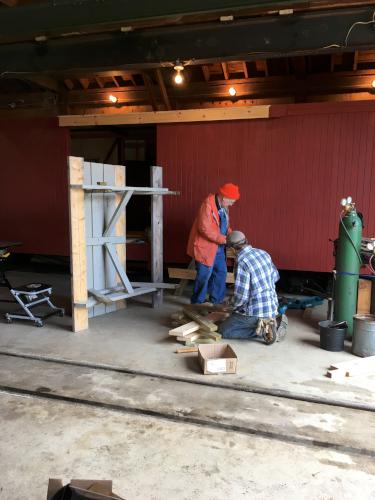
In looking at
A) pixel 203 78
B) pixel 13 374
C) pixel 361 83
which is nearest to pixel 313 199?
pixel 361 83

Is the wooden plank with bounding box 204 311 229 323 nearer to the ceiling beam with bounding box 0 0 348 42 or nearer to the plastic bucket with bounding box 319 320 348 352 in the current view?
the plastic bucket with bounding box 319 320 348 352

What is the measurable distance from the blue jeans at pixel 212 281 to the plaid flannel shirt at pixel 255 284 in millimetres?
1133

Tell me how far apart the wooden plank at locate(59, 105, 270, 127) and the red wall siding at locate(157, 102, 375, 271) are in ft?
0.49

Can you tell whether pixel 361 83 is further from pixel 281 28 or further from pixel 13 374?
pixel 13 374

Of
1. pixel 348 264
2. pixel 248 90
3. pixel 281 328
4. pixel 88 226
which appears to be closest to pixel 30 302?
pixel 88 226

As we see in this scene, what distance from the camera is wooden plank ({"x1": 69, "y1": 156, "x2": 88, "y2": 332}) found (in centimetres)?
503

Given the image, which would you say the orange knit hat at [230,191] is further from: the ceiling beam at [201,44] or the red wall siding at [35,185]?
the red wall siding at [35,185]

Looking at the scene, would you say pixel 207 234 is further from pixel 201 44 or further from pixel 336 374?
pixel 336 374

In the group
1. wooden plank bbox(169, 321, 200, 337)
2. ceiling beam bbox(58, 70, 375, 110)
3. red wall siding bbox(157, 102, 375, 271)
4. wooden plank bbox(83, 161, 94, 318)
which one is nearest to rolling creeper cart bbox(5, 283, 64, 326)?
wooden plank bbox(83, 161, 94, 318)

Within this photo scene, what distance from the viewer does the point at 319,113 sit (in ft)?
23.0

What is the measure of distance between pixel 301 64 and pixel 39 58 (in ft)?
16.6

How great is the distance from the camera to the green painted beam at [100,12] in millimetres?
4031

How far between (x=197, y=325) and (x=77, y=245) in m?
1.75

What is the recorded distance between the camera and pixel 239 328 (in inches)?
193
